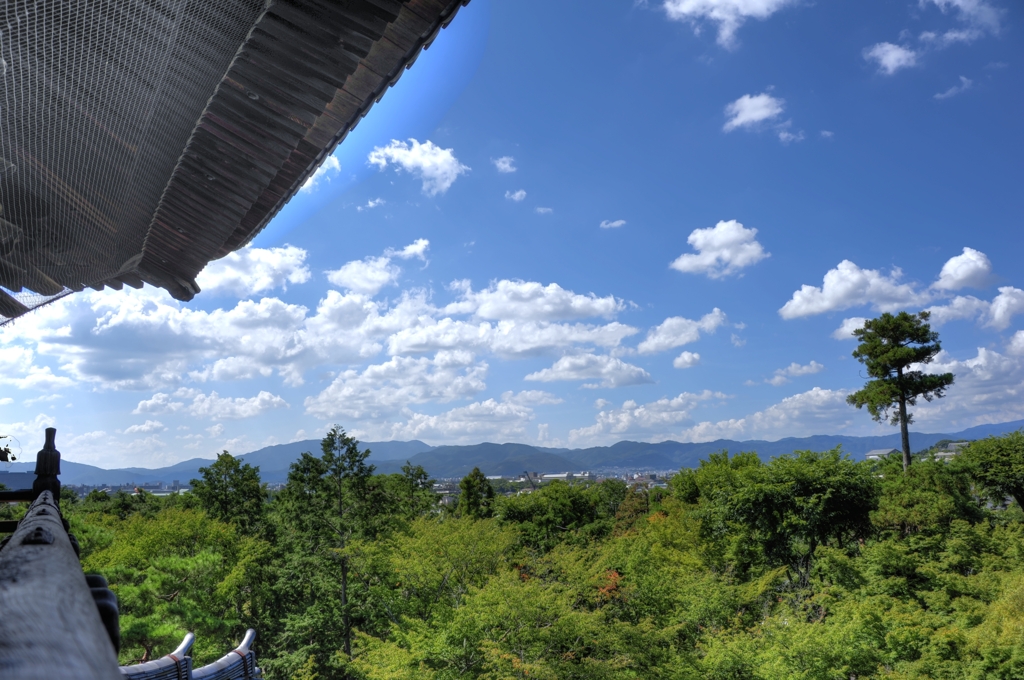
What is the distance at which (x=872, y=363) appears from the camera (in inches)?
1037

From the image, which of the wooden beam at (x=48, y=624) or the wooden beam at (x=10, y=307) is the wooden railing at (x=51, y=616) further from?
the wooden beam at (x=10, y=307)

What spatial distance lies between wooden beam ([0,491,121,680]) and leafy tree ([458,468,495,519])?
1339 inches

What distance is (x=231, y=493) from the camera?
23547mm

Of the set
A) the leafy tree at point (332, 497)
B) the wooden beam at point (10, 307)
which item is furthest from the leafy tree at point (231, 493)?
the wooden beam at point (10, 307)

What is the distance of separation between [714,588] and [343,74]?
1580 centimetres

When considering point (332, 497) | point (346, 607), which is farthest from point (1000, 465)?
point (332, 497)

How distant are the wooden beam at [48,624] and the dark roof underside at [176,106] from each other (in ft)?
3.56

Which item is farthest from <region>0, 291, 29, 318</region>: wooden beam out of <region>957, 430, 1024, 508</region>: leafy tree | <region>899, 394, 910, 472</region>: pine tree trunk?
<region>899, 394, 910, 472</region>: pine tree trunk

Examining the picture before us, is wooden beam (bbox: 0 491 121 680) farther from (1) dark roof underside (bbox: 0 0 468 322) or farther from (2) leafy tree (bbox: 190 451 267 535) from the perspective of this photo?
(2) leafy tree (bbox: 190 451 267 535)

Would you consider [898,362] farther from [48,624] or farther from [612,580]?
[48,624]

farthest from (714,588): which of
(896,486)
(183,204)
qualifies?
(183,204)

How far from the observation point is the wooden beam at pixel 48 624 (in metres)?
0.27

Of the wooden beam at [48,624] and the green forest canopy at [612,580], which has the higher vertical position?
the wooden beam at [48,624]

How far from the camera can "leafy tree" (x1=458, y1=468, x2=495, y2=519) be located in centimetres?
3431
